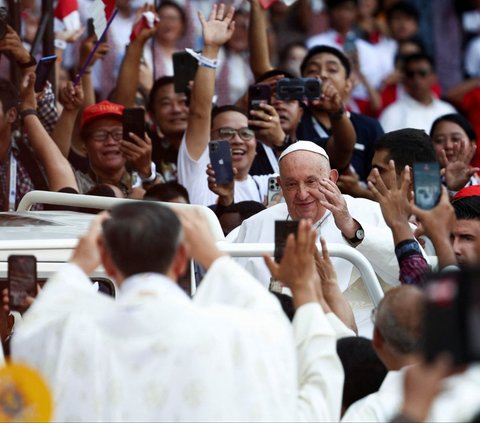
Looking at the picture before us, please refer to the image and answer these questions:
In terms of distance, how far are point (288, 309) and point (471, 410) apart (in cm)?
140

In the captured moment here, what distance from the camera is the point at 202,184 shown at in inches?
309

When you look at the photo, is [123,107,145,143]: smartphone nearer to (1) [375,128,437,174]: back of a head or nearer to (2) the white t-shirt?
(2) the white t-shirt

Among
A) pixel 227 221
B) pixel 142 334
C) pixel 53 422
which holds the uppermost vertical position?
pixel 227 221

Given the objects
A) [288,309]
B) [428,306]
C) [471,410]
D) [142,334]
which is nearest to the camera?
[428,306]

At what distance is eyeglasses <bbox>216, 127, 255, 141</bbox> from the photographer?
7.93 meters

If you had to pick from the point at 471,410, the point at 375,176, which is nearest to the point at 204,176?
the point at 375,176

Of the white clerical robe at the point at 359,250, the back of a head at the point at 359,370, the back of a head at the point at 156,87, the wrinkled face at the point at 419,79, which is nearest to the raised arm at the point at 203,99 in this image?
the back of a head at the point at 156,87

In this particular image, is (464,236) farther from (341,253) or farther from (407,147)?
(341,253)

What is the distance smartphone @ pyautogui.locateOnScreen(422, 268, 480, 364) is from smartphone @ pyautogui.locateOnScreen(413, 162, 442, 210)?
1.64m

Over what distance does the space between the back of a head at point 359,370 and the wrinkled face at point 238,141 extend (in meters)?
3.30

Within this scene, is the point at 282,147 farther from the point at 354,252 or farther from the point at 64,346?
the point at 64,346

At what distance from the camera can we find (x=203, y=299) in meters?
4.03

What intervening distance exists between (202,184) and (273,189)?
0.66 metres

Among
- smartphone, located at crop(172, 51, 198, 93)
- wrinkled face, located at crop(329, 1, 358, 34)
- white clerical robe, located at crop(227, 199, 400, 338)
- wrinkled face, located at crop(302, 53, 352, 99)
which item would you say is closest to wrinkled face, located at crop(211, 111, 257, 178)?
smartphone, located at crop(172, 51, 198, 93)
